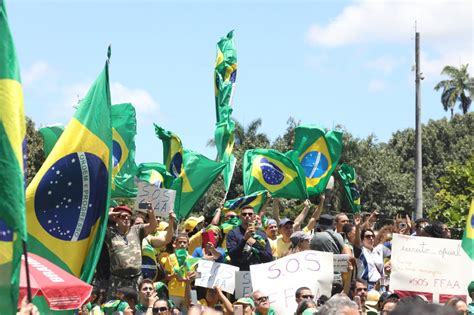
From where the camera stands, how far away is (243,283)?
10.5 metres

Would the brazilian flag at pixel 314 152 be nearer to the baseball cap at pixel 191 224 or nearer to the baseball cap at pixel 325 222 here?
the baseball cap at pixel 191 224

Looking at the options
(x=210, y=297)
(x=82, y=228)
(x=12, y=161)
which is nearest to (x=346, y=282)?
(x=210, y=297)

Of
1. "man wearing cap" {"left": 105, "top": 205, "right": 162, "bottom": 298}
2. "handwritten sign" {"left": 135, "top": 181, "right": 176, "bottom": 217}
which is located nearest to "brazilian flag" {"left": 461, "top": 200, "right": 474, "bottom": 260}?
"handwritten sign" {"left": 135, "top": 181, "right": 176, "bottom": 217}

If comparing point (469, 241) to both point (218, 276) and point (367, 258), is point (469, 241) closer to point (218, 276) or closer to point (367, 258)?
point (367, 258)

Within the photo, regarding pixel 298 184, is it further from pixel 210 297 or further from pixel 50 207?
pixel 50 207

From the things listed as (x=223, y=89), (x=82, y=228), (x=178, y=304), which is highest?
(x=223, y=89)

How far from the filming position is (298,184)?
54.2 feet

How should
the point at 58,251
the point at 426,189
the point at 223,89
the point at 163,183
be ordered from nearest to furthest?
1. the point at 58,251
2. the point at 163,183
3. the point at 223,89
4. the point at 426,189

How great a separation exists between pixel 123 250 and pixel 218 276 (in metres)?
1.13

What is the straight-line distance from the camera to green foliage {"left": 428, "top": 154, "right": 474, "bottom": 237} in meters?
27.7

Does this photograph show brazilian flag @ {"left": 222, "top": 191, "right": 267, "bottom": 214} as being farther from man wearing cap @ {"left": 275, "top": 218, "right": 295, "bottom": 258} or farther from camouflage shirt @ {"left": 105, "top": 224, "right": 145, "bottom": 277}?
camouflage shirt @ {"left": 105, "top": 224, "right": 145, "bottom": 277}

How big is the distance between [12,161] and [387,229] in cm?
791

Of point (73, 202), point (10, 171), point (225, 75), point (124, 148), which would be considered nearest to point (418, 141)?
point (225, 75)

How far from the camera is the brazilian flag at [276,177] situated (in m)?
16.4
